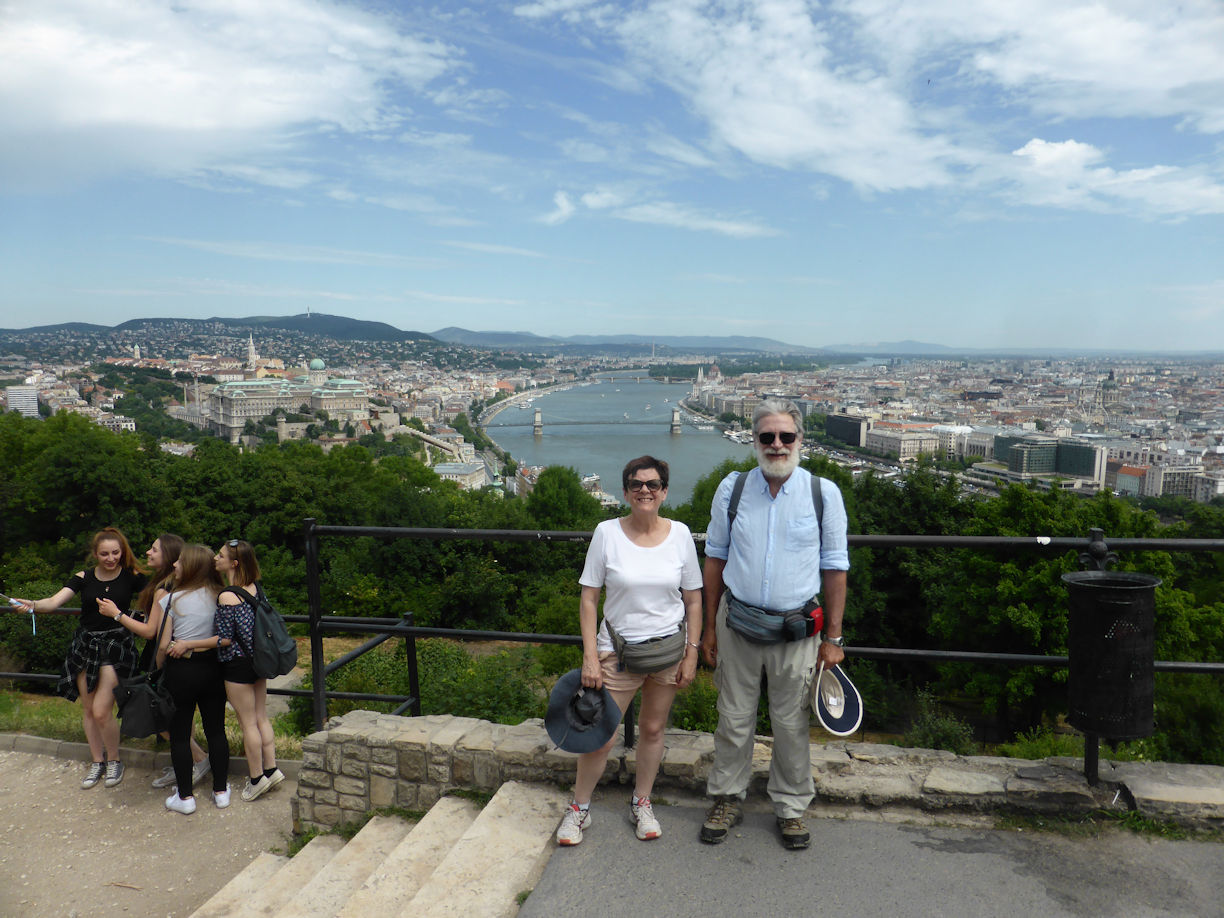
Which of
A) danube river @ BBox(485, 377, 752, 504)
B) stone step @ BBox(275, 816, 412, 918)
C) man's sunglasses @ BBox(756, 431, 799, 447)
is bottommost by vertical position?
danube river @ BBox(485, 377, 752, 504)

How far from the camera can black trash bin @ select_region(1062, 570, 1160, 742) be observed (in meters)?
2.46

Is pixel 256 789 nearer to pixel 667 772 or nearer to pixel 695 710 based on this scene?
pixel 667 772

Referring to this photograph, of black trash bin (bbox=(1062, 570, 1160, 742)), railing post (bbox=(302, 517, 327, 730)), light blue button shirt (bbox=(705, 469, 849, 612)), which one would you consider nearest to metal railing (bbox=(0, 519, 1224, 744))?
railing post (bbox=(302, 517, 327, 730))

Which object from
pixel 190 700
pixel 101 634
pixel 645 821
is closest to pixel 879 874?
pixel 645 821

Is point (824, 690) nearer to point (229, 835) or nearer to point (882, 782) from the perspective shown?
point (882, 782)

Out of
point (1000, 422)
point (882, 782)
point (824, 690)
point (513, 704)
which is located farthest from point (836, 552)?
point (1000, 422)

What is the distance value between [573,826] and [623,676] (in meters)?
0.49

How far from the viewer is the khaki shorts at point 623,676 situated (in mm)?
2539

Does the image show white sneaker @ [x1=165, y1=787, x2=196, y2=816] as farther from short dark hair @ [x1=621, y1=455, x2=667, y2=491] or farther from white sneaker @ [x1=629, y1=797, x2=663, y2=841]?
short dark hair @ [x1=621, y1=455, x2=667, y2=491]

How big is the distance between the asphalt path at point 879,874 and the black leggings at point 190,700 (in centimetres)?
189

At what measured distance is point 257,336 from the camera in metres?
183

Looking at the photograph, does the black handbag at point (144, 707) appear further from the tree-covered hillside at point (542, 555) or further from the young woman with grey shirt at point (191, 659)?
the tree-covered hillside at point (542, 555)

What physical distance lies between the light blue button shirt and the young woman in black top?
2839 millimetres

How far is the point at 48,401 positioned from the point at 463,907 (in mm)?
93156
